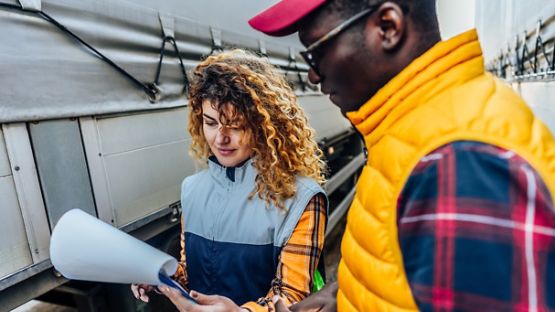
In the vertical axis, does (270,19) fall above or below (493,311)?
above

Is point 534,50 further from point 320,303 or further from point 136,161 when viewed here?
point 136,161

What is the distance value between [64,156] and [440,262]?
4.81 feet

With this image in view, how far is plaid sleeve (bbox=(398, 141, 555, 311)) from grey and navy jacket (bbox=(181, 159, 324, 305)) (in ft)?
2.71

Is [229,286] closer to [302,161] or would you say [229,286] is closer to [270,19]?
[302,161]

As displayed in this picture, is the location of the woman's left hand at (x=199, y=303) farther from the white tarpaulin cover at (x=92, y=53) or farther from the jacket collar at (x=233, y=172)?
the white tarpaulin cover at (x=92, y=53)

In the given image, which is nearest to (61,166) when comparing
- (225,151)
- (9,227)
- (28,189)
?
(28,189)

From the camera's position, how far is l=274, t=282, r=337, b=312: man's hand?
1005 millimetres

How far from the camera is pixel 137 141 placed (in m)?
1.86

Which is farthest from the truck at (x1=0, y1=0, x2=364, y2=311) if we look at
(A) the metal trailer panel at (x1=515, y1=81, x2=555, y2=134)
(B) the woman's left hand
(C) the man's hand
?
(A) the metal trailer panel at (x1=515, y1=81, x2=555, y2=134)

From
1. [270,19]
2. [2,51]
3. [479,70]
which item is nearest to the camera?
[479,70]

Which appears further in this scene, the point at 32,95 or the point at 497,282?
the point at 32,95

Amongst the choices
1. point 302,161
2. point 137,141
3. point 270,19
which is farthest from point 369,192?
point 137,141

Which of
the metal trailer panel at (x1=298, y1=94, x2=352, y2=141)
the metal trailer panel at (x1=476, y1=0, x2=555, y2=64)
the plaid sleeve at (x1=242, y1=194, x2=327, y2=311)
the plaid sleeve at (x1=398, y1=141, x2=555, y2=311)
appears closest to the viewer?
the plaid sleeve at (x1=398, y1=141, x2=555, y2=311)

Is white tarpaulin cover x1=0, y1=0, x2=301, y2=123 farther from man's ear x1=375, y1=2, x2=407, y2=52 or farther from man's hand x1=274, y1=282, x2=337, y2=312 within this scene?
man's ear x1=375, y1=2, x2=407, y2=52
